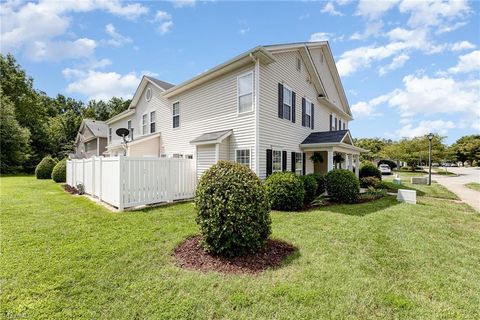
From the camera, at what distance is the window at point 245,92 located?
388 inches

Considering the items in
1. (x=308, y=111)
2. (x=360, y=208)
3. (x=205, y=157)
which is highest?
(x=308, y=111)

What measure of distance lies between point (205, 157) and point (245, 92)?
11.4 ft

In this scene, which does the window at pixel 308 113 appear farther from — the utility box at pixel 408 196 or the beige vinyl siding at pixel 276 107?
the utility box at pixel 408 196

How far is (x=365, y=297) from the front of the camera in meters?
3.07

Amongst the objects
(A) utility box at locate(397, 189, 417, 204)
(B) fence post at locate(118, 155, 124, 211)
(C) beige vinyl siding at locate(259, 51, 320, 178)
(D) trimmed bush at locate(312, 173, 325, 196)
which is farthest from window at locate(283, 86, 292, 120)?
(B) fence post at locate(118, 155, 124, 211)

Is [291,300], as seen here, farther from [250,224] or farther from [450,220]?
[450,220]

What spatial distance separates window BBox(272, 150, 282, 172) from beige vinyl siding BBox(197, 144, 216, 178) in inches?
109

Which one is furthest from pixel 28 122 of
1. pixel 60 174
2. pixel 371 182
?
pixel 371 182

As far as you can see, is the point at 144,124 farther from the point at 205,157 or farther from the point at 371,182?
the point at 371,182

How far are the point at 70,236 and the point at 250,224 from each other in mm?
4185

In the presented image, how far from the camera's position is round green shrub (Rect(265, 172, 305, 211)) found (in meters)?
8.23

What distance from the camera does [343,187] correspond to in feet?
32.0

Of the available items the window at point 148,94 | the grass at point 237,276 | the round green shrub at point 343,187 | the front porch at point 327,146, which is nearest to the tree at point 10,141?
the window at point 148,94

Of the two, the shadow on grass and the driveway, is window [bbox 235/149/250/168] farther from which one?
the driveway
